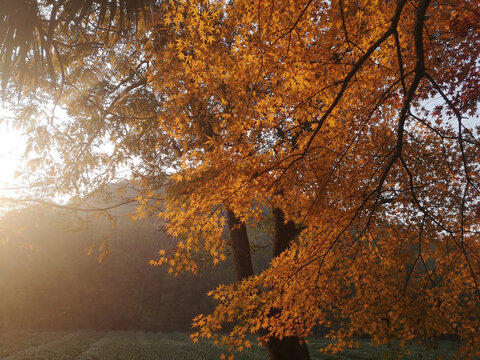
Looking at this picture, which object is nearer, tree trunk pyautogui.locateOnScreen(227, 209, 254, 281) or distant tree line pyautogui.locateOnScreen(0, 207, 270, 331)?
tree trunk pyautogui.locateOnScreen(227, 209, 254, 281)

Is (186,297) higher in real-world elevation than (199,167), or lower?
lower

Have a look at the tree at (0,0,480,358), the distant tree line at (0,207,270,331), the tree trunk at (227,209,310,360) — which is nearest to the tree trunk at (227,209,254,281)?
the tree trunk at (227,209,310,360)

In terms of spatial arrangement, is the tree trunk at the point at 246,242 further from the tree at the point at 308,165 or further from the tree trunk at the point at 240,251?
the tree at the point at 308,165

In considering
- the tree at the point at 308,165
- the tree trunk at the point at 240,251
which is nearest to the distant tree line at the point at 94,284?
the tree trunk at the point at 240,251

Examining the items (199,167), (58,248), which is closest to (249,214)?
(199,167)

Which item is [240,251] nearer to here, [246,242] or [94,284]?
[246,242]

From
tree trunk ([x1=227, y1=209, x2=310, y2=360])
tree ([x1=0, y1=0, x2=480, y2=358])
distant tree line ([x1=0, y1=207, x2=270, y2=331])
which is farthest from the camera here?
distant tree line ([x1=0, y1=207, x2=270, y2=331])

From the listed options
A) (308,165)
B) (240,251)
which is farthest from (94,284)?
(308,165)

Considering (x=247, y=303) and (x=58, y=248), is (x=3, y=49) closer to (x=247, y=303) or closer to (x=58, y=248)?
(x=247, y=303)

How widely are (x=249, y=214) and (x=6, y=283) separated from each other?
113 ft

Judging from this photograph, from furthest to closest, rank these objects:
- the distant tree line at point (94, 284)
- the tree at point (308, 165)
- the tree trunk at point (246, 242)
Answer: the distant tree line at point (94, 284)
the tree trunk at point (246, 242)
the tree at point (308, 165)

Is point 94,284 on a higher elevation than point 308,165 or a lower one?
lower

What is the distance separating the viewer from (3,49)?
331cm

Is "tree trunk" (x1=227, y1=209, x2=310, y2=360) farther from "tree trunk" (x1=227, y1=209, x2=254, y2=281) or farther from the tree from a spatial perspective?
the tree
